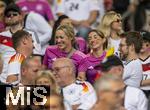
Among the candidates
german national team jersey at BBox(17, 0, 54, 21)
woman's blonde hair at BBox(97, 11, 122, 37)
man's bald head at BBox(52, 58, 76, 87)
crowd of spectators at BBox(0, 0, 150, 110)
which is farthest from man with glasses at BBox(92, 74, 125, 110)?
german national team jersey at BBox(17, 0, 54, 21)

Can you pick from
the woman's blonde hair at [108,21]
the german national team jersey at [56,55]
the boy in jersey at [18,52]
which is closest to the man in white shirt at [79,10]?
the woman's blonde hair at [108,21]

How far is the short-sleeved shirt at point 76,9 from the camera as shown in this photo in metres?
16.4

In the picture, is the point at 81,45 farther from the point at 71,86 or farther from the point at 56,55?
the point at 71,86

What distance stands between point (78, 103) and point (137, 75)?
1.41m

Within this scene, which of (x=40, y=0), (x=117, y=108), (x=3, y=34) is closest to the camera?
(x=117, y=108)

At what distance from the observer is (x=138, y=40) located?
1179 cm

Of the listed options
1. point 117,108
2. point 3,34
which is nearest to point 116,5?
point 3,34

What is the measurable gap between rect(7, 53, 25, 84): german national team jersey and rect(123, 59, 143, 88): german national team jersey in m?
1.46

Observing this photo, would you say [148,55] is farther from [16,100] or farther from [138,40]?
[16,100]

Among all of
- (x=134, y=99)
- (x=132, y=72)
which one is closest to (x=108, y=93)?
(x=134, y=99)

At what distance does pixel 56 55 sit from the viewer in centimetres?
1223

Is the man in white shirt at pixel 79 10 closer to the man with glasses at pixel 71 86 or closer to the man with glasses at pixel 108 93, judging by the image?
the man with glasses at pixel 71 86

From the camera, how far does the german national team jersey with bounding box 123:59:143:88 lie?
37.7 feet

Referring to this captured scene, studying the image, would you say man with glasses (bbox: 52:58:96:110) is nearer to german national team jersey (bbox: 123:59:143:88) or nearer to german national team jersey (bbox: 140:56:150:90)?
german national team jersey (bbox: 123:59:143:88)
